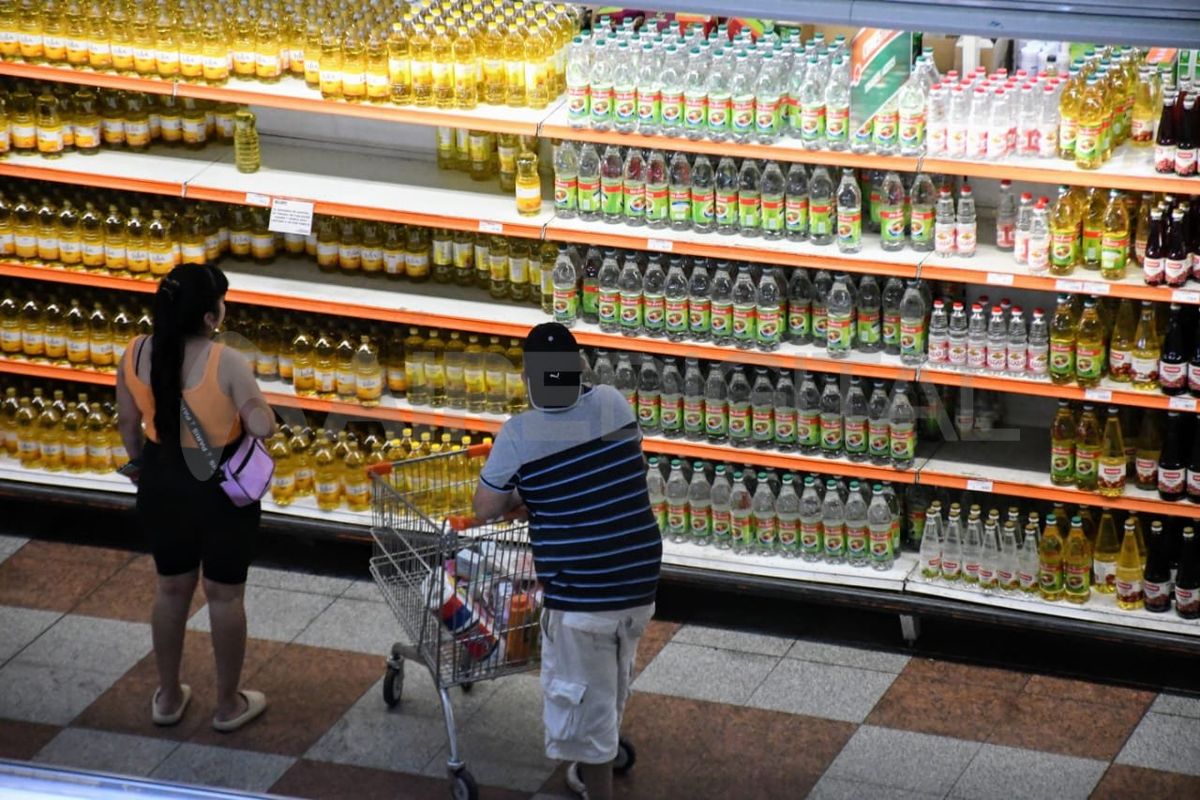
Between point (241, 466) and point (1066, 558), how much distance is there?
113 inches

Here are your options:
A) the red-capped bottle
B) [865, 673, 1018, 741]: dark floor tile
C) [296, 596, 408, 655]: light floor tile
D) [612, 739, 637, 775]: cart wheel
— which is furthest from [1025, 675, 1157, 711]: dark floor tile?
[296, 596, 408, 655]: light floor tile

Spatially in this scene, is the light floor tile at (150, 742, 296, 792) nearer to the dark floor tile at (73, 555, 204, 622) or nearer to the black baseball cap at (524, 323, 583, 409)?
the dark floor tile at (73, 555, 204, 622)

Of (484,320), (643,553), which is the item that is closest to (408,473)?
(484,320)

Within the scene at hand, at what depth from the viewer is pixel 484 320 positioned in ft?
20.6

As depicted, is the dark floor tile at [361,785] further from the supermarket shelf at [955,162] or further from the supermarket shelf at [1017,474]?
the supermarket shelf at [955,162]

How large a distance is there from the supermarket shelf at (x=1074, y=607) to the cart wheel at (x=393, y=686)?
6.03 ft

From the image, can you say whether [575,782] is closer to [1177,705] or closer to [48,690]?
[48,690]

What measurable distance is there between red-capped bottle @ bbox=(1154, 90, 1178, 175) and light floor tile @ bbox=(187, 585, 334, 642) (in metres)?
3.41

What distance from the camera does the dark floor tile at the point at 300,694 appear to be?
18.7 feet

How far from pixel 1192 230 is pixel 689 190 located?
1.67 metres

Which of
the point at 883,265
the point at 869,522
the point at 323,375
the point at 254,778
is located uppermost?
the point at 883,265

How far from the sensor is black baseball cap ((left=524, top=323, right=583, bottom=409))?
448 cm

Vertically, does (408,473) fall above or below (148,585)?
above

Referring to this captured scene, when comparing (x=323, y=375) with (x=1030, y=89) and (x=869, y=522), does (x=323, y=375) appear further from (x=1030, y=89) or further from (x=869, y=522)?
(x=1030, y=89)
